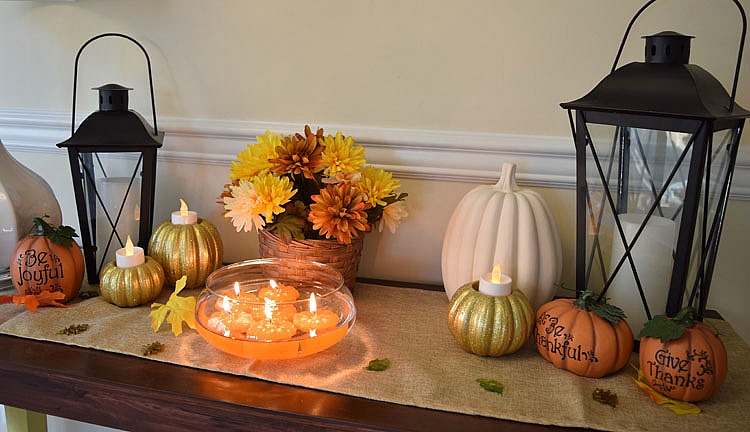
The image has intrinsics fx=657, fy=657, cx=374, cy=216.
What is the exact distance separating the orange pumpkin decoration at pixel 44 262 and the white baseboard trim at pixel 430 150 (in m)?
0.30

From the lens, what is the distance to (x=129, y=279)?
1021mm

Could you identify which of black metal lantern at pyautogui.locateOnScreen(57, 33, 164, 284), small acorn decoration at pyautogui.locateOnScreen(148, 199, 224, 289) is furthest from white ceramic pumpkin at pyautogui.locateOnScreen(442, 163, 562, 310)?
black metal lantern at pyautogui.locateOnScreen(57, 33, 164, 284)

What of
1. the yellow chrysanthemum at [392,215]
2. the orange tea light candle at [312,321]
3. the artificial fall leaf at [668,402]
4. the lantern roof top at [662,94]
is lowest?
the artificial fall leaf at [668,402]

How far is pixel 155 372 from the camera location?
851 millimetres

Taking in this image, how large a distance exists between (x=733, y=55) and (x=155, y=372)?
0.96 m

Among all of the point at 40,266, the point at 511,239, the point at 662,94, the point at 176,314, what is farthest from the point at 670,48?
the point at 40,266

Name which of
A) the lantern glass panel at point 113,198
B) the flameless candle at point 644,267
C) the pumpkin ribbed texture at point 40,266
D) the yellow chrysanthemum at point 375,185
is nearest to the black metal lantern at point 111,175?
the lantern glass panel at point 113,198

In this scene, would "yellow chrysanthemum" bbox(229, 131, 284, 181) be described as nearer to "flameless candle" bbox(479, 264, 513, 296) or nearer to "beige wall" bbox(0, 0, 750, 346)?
"beige wall" bbox(0, 0, 750, 346)

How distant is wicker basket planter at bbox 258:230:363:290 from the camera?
1.04 m

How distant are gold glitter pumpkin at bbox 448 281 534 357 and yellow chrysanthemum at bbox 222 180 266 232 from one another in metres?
0.34

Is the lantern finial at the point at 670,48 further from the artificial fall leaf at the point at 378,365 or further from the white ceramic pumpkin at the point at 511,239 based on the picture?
the artificial fall leaf at the point at 378,365

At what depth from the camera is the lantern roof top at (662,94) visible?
786mm

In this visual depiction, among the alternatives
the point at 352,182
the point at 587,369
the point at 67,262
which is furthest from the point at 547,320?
the point at 67,262

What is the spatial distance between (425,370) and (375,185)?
0.32 metres
